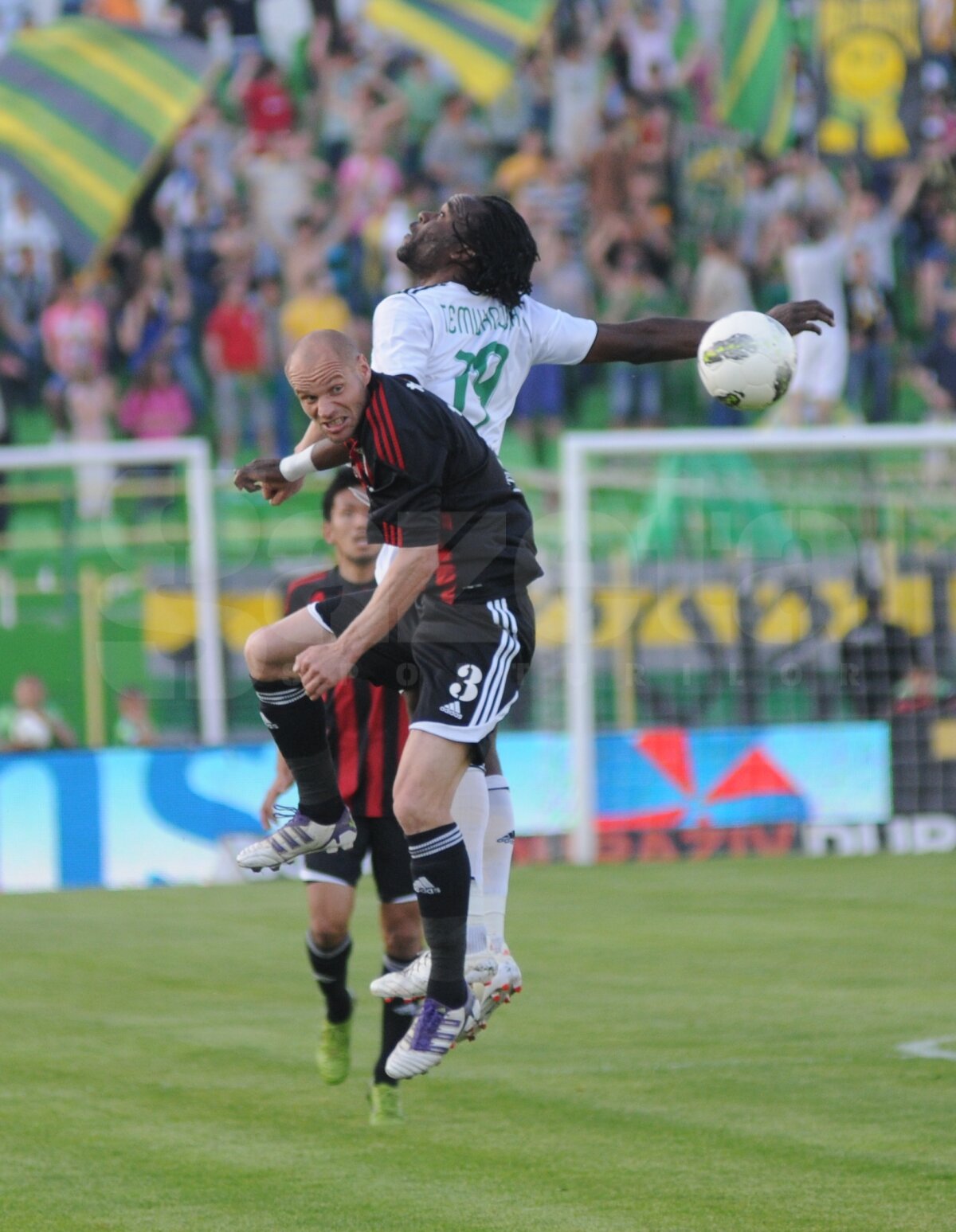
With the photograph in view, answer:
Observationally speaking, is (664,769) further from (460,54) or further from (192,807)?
(460,54)

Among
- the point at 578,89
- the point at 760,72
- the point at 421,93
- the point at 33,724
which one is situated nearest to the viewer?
the point at 33,724

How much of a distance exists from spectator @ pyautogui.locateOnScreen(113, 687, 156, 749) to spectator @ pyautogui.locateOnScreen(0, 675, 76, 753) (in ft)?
1.17

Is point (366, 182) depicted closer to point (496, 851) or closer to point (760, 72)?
point (760, 72)

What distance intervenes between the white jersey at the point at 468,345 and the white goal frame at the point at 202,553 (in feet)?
24.2

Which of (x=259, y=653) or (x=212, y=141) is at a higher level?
(x=212, y=141)

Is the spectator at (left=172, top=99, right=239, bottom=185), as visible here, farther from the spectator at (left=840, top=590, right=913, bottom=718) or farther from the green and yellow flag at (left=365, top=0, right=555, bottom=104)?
the spectator at (left=840, top=590, right=913, bottom=718)

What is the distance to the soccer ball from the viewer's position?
5.86 meters

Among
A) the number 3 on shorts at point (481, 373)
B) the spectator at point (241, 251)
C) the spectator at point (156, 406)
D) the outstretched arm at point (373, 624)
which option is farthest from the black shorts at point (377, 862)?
the spectator at point (241, 251)

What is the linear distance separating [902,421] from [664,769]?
219 inches

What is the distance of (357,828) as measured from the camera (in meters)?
7.20

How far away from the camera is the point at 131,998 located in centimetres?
902

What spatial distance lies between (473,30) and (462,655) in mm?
14000

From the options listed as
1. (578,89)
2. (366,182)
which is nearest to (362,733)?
(366,182)

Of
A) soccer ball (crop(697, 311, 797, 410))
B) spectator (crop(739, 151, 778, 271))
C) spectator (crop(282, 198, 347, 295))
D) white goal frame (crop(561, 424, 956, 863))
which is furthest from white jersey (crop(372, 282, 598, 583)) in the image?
spectator (crop(739, 151, 778, 271))
